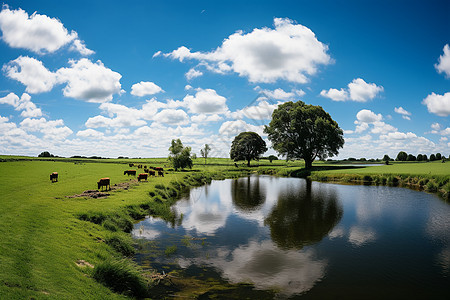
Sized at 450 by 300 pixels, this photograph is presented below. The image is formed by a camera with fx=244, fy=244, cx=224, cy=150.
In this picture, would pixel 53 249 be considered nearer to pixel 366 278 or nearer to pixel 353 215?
pixel 366 278

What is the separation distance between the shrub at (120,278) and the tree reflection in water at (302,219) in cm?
912

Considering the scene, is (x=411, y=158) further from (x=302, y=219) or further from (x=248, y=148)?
(x=302, y=219)

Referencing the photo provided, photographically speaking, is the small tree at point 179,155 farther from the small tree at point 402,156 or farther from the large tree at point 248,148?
the small tree at point 402,156

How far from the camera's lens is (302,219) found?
22.2 m

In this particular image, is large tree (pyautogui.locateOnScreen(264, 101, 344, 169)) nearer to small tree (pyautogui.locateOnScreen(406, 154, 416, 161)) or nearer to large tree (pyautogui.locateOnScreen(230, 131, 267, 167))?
large tree (pyautogui.locateOnScreen(230, 131, 267, 167))

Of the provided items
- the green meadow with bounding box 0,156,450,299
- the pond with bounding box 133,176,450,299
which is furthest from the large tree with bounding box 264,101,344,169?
the green meadow with bounding box 0,156,450,299

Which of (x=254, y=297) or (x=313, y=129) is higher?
(x=313, y=129)

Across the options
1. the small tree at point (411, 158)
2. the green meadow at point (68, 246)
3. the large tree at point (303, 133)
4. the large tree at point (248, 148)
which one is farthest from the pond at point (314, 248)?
the small tree at point (411, 158)

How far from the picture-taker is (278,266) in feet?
41.3

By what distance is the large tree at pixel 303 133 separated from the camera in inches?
2520

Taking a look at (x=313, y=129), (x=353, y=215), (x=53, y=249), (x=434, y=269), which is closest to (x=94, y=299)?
(x=53, y=249)

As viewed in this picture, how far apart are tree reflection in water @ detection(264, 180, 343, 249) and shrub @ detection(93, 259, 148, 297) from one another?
9.12 m

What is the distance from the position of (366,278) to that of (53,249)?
13813 millimetres

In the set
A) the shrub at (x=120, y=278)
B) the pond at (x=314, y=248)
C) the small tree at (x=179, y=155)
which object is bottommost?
the pond at (x=314, y=248)
